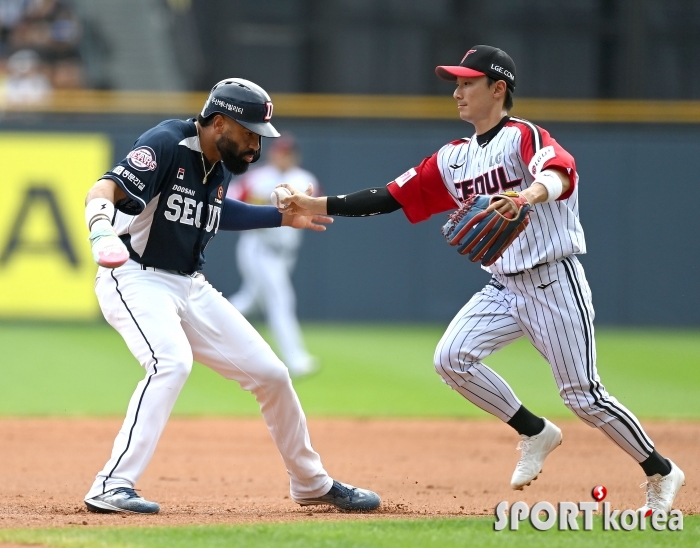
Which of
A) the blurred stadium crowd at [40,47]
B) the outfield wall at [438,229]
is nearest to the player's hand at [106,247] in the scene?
the outfield wall at [438,229]

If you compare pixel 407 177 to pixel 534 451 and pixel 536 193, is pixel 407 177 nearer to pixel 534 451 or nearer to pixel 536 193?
pixel 536 193

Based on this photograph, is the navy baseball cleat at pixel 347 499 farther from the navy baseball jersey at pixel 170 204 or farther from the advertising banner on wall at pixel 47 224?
the advertising banner on wall at pixel 47 224

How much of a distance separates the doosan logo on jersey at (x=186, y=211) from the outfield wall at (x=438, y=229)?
29.8ft

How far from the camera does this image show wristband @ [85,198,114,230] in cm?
448

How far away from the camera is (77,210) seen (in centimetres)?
1384

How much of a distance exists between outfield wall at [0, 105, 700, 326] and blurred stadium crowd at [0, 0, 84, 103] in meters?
1.07

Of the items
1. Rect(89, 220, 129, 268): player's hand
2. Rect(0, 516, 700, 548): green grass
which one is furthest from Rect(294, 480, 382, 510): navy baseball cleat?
Rect(89, 220, 129, 268): player's hand

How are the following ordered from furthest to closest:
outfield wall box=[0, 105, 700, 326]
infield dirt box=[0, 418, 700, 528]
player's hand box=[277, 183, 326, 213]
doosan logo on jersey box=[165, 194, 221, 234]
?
outfield wall box=[0, 105, 700, 326] → player's hand box=[277, 183, 326, 213] → infield dirt box=[0, 418, 700, 528] → doosan logo on jersey box=[165, 194, 221, 234]

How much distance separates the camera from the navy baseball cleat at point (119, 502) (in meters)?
4.68

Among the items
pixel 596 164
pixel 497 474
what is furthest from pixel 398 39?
pixel 497 474

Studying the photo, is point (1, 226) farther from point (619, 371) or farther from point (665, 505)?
point (665, 505)

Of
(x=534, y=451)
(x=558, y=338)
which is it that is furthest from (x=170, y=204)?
(x=534, y=451)

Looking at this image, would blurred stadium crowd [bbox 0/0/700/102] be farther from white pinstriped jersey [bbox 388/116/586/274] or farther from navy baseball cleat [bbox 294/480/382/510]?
navy baseball cleat [bbox 294/480/382/510]

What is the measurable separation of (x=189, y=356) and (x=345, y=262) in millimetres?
9600
